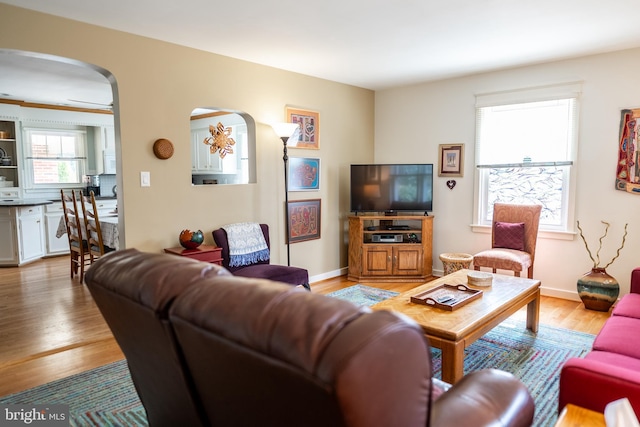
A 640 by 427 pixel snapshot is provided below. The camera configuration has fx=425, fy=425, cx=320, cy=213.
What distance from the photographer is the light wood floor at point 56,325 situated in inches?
112

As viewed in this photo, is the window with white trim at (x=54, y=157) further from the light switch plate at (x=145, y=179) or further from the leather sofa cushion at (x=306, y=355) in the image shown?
the leather sofa cushion at (x=306, y=355)

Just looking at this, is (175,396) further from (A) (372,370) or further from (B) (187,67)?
(B) (187,67)

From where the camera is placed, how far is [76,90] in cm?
560

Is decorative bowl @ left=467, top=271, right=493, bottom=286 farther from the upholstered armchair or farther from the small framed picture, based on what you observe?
the small framed picture

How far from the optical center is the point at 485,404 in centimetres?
119

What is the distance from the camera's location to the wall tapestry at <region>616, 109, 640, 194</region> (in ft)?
12.8

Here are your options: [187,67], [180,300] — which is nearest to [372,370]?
[180,300]

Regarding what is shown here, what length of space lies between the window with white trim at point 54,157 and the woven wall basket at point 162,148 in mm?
4675

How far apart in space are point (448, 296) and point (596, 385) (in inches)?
48.5

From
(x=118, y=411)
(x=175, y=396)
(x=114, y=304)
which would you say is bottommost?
(x=118, y=411)

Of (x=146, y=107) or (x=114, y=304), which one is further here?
(x=146, y=107)

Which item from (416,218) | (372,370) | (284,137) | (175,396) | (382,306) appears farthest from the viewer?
(416,218)

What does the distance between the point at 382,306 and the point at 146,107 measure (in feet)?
8.06

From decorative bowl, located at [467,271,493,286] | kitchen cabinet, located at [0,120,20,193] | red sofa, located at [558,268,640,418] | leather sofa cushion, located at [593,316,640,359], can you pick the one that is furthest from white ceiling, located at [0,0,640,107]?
kitchen cabinet, located at [0,120,20,193]
